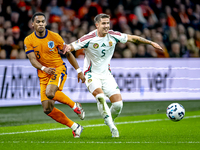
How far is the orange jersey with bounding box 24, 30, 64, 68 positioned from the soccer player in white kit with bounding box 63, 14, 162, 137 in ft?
1.23

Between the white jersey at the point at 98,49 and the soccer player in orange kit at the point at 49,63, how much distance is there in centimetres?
30

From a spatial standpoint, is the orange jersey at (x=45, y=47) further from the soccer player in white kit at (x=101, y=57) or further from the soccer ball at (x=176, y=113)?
the soccer ball at (x=176, y=113)

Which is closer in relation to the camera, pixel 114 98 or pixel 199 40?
pixel 114 98

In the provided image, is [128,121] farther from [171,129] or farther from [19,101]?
[19,101]

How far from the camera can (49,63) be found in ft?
24.3

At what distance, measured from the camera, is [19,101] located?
494 inches

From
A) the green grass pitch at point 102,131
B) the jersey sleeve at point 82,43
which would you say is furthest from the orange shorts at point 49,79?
the green grass pitch at point 102,131

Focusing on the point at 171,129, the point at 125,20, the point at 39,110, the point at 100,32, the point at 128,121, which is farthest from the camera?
the point at 125,20

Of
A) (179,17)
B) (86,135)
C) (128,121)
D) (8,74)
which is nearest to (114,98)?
(86,135)

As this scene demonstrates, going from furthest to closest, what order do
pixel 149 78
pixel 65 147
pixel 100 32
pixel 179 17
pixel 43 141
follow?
pixel 179 17, pixel 149 78, pixel 100 32, pixel 43 141, pixel 65 147

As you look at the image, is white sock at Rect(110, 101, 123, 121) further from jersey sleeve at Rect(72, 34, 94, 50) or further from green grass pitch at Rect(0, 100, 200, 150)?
jersey sleeve at Rect(72, 34, 94, 50)

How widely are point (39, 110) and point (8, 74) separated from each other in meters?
1.49

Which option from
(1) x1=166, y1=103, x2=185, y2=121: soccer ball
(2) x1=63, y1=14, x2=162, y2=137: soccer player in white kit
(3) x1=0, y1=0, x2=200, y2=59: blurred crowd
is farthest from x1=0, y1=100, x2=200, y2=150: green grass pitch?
(3) x1=0, y1=0, x2=200, y2=59: blurred crowd

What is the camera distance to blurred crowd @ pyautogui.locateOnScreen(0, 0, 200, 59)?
1373 cm
